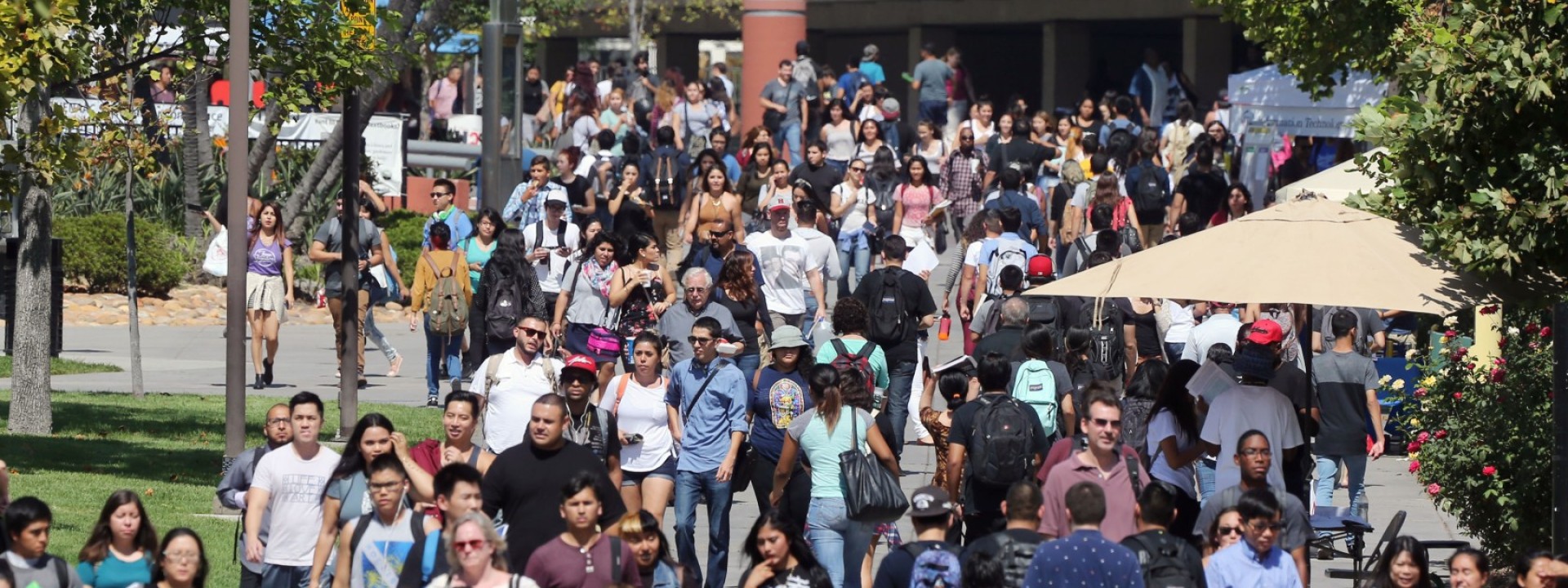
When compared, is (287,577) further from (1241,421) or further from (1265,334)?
(1265,334)

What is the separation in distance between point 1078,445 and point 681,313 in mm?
4015

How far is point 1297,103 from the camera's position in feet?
83.9

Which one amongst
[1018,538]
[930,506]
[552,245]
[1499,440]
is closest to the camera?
[1018,538]

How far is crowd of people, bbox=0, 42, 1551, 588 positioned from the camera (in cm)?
870

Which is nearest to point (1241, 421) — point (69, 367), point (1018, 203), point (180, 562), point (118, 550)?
point (180, 562)

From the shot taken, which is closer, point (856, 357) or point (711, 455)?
point (711, 455)

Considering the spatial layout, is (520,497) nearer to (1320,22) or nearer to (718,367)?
(718,367)

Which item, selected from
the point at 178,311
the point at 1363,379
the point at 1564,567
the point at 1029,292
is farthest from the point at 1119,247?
the point at 178,311

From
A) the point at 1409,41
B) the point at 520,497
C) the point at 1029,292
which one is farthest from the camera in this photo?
the point at 1029,292

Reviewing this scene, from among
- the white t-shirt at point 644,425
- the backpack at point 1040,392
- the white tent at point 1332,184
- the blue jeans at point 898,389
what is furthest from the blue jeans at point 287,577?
the white tent at point 1332,184

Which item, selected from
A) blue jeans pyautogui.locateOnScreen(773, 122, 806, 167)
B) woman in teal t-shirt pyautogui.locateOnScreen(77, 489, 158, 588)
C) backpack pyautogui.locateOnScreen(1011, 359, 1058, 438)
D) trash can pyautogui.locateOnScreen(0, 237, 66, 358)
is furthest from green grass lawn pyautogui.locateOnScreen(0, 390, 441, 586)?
blue jeans pyautogui.locateOnScreen(773, 122, 806, 167)

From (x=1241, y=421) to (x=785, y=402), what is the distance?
7.77 ft

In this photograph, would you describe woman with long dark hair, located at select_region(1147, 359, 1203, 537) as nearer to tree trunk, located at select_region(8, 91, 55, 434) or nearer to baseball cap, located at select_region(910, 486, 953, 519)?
baseball cap, located at select_region(910, 486, 953, 519)

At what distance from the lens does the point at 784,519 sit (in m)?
8.78
